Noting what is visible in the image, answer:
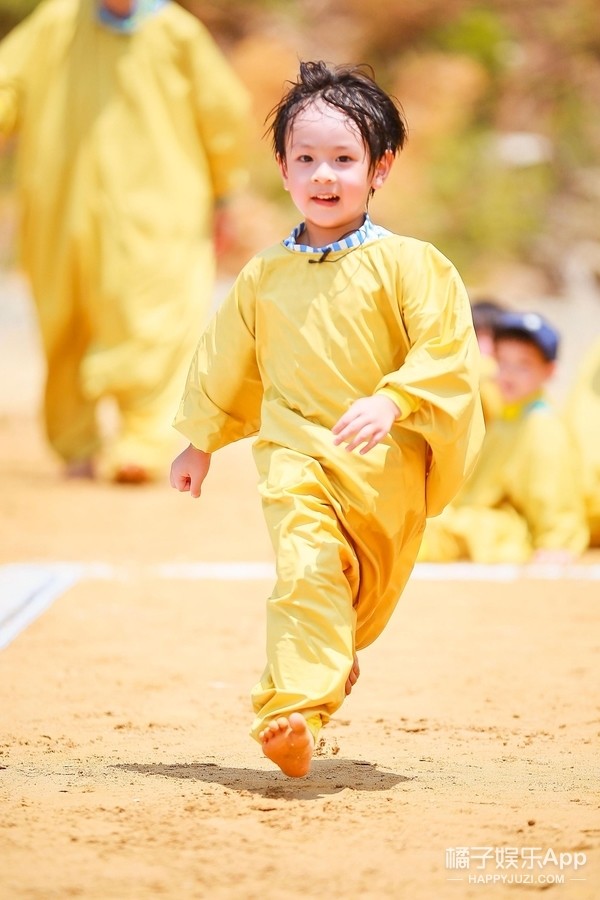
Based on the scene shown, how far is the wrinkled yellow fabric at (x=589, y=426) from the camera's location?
6.16 meters

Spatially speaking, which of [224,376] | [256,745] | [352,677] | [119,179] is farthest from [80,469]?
[352,677]

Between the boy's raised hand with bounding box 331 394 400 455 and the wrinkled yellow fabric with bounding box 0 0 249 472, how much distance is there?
15.8ft

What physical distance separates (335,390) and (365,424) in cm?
24

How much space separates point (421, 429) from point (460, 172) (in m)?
15.9

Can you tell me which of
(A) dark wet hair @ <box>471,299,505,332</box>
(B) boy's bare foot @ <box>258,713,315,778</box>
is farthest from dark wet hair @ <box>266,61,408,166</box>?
(A) dark wet hair @ <box>471,299,505,332</box>

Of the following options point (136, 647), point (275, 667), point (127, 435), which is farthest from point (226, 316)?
point (127, 435)

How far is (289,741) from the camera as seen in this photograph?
9.43ft

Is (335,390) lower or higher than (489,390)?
lower

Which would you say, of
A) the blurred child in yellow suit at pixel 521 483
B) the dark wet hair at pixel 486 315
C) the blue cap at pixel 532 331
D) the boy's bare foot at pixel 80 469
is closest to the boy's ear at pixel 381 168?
the blurred child in yellow suit at pixel 521 483

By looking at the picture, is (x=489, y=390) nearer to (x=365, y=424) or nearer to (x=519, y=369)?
(x=519, y=369)

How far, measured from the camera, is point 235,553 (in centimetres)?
614

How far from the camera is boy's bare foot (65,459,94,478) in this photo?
7.91 m

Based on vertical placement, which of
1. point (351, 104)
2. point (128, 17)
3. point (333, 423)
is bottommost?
point (333, 423)

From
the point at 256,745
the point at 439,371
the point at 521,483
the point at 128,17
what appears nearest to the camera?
the point at 439,371
